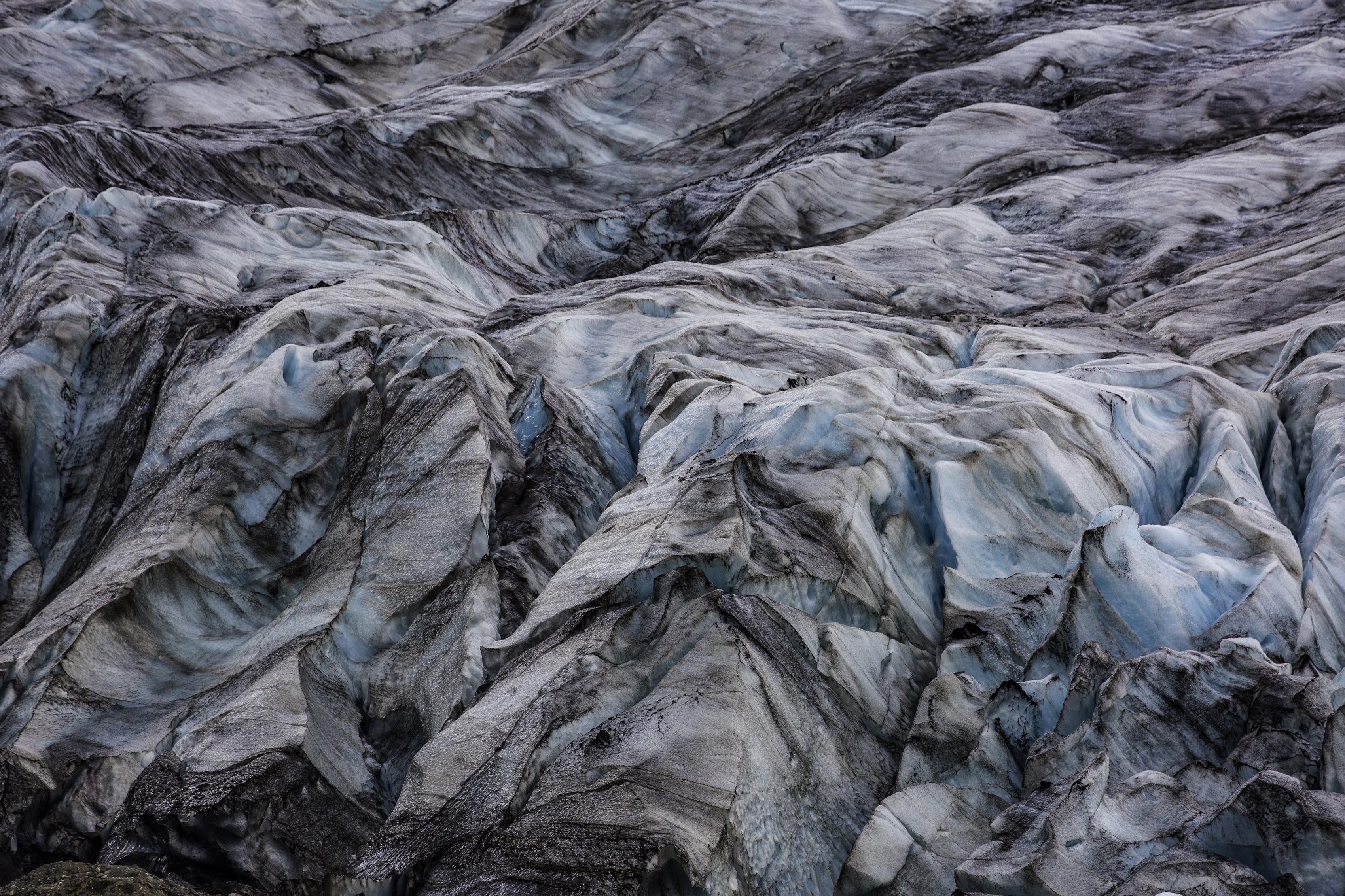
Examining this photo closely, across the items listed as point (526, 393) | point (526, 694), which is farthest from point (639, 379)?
point (526, 694)

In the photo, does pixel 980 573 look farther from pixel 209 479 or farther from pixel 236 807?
pixel 209 479

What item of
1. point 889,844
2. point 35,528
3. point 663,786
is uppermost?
point 663,786

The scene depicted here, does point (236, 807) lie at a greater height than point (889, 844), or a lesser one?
lesser

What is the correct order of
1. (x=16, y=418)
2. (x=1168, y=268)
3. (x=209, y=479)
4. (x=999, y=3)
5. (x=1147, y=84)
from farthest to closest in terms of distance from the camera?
1. (x=999, y=3)
2. (x=1147, y=84)
3. (x=1168, y=268)
4. (x=16, y=418)
5. (x=209, y=479)

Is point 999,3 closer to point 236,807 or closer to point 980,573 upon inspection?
point 980,573

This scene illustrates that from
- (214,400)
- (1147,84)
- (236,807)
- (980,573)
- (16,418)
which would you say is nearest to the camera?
(236,807)

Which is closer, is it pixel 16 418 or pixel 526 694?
pixel 526 694

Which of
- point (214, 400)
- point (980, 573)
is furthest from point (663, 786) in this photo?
point (214, 400)
